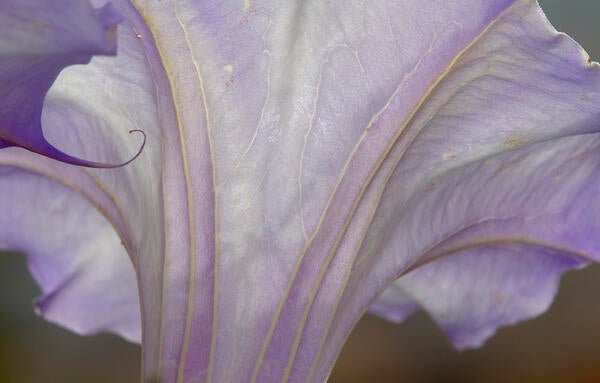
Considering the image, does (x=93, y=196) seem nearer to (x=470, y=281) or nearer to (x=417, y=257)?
(x=417, y=257)

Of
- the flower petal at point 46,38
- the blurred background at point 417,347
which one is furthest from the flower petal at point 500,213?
the blurred background at point 417,347

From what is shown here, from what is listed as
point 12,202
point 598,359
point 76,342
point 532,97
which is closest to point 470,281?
point 532,97

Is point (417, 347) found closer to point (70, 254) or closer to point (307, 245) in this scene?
point (70, 254)

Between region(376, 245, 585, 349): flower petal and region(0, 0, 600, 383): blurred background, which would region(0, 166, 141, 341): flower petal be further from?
region(0, 0, 600, 383): blurred background

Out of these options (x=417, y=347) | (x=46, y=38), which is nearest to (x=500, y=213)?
(x=46, y=38)

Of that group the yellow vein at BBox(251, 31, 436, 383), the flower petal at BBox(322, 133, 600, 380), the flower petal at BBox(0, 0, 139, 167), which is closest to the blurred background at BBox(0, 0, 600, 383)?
the flower petal at BBox(322, 133, 600, 380)
